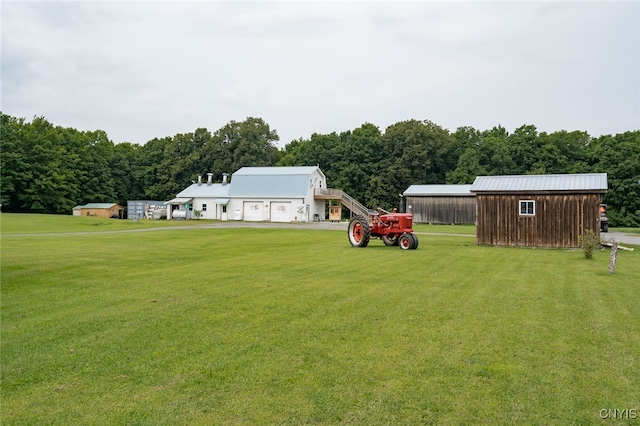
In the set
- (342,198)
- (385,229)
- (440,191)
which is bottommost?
(385,229)

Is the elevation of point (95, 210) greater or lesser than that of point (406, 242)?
greater

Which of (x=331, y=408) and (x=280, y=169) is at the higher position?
(x=280, y=169)

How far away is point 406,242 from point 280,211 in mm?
37271

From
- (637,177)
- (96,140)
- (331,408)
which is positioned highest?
(96,140)

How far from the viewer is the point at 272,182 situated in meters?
59.6

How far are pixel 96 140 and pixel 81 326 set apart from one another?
81727 mm

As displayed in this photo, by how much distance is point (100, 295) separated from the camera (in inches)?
384

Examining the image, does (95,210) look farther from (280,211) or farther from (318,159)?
(318,159)

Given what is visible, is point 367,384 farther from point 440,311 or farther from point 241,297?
point 241,297

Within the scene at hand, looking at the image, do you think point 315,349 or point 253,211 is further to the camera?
→ point 253,211

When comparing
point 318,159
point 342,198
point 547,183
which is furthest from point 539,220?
point 318,159

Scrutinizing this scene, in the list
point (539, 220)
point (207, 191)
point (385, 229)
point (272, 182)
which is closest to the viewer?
point (385, 229)

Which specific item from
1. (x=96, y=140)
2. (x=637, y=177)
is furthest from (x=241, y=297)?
(x=96, y=140)

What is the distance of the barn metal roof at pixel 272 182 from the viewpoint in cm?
5722
